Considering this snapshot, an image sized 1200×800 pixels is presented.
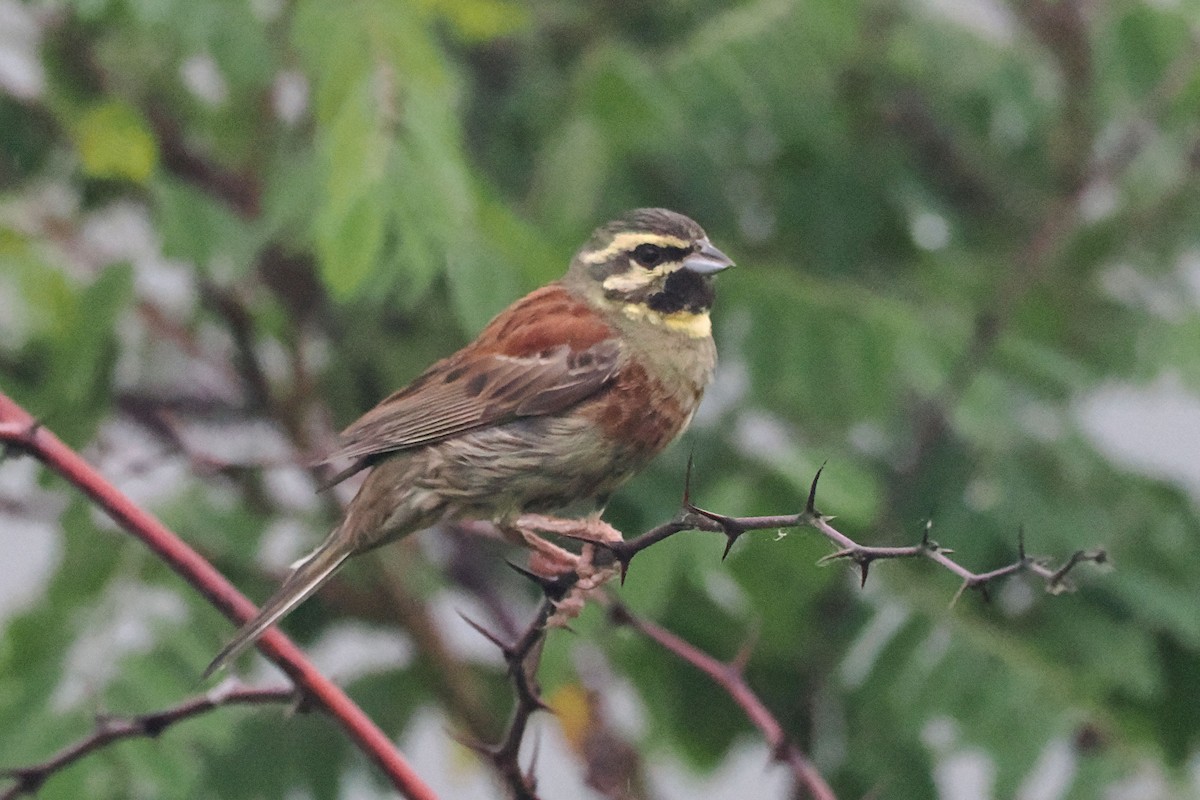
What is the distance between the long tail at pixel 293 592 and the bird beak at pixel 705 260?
0.95m

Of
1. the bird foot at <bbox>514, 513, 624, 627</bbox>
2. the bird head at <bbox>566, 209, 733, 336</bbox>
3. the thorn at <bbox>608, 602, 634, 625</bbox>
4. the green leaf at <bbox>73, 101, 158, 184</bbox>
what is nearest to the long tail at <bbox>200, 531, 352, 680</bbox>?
the bird foot at <bbox>514, 513, 624, 627</bbox>

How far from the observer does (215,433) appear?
17.6 feet

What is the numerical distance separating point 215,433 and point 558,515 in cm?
195

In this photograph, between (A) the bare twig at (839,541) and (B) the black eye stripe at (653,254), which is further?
(B) the black eye stripe at (653,254)

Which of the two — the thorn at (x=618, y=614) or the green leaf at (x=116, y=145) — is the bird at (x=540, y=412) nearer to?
the thorn at (x=618, y=614)

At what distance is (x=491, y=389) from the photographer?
3.67m

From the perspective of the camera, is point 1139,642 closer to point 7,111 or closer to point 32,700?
point 32,700

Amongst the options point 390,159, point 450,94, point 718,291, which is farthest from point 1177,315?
point 390,159

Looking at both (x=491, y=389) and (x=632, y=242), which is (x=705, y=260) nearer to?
(x=632, y=242)

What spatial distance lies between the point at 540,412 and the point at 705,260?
51 cm

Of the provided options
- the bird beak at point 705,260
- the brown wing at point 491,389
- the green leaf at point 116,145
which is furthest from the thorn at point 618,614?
the green leaf at point 116,145

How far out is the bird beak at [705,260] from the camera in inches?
146

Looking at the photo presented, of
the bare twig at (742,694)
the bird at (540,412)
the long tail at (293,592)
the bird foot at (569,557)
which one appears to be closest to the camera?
the bird foot at (569,557)

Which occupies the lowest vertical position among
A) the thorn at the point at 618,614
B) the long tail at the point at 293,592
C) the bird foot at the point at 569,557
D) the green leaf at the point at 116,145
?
the thorn at the point at 618,614
